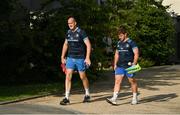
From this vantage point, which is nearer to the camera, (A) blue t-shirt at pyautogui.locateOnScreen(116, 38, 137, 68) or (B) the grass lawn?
(A) blue t-shirt at pyautogui.locateOnScreen(116, 38, 137, 68)

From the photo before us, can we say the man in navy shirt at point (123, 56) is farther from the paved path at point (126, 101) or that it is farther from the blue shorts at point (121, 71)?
the paved path at point (126, 101)

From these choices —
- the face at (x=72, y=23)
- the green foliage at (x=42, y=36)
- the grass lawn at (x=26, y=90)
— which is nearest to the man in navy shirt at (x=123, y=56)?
the face at (x=72, y=23)

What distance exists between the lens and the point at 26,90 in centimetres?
1442

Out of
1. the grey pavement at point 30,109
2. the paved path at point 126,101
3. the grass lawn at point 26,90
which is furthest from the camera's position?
the grass lawn at point 26,90

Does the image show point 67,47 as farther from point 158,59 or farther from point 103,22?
point 158,59

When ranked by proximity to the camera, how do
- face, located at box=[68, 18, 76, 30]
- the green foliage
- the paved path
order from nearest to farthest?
the paved path < face, located at box=[68, 18, 76, 30] < the green foliage

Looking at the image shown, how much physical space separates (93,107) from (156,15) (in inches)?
701

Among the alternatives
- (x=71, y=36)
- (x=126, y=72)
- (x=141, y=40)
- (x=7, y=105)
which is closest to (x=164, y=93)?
(x=126, y=72)

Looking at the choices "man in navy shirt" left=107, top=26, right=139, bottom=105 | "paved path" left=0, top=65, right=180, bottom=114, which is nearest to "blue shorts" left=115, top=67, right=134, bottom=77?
"man in navy shirt" left=107, top=26, right=139, bottom=105

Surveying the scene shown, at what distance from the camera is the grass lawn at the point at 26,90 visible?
1315cm

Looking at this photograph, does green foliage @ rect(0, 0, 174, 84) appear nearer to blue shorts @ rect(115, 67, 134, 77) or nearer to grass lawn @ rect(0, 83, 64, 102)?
grass lawn @ rect(0, 83, 64, 102)

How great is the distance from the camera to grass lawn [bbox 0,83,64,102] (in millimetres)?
13148

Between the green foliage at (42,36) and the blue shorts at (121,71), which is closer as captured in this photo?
the blue shorts at (121,71)

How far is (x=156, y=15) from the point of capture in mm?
28734
